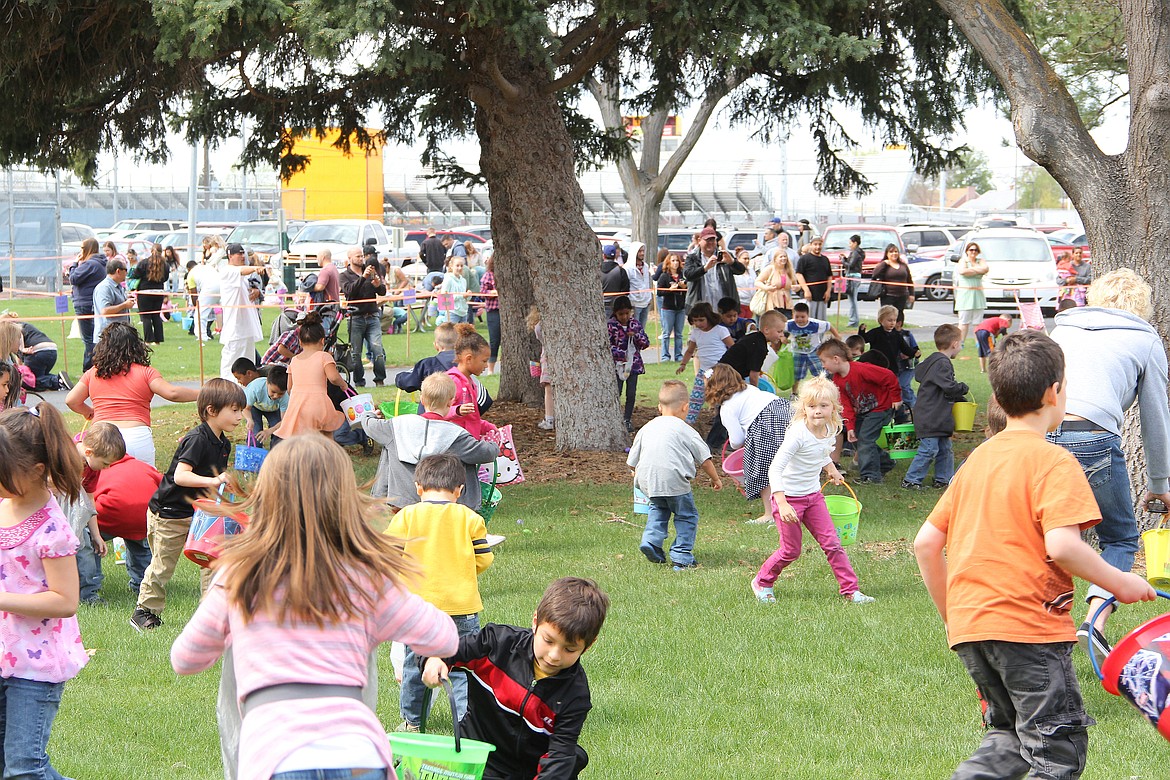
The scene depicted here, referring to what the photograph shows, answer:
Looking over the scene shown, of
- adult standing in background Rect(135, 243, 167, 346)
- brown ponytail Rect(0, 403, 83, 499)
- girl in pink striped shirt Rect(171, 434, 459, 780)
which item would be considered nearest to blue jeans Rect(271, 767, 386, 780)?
girl in pink striped shirt Rect(171, 434, 459, 780)

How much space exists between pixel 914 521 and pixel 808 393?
3.11 meters

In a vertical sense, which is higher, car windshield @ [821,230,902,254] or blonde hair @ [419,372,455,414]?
car windshield @ [821,230,902,254]

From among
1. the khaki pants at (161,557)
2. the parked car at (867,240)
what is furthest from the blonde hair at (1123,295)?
the parked car at (867,240)

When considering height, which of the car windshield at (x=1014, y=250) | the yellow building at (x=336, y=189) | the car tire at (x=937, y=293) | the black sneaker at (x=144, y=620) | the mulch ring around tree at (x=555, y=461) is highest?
the yellow building at (x=336, y=189)

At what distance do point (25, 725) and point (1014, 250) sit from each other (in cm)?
2873

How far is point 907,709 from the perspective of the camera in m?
5.77

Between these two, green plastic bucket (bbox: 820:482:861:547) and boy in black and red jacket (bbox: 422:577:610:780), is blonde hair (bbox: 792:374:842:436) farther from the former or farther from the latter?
boy in black and red jacket (bbox: 422:577:610:780)

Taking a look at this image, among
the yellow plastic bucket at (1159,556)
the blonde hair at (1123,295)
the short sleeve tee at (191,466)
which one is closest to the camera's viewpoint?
the yellow plastic bucket at (1159,556)

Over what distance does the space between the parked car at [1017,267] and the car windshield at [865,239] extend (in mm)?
3940

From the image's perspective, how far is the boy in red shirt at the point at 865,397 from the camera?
11.6 meters

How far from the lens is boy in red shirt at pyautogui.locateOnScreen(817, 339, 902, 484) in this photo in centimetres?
1155

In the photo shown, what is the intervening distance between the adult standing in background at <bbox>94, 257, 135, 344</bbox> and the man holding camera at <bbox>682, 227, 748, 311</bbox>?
8.89 meters

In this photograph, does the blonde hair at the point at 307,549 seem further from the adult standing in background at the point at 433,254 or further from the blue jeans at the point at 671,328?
the adult standing in background at the point at 433,254

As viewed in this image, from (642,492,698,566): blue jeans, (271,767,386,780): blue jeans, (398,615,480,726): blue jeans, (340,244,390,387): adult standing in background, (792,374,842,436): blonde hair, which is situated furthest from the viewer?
(340,244,390,387): adult standing in background
